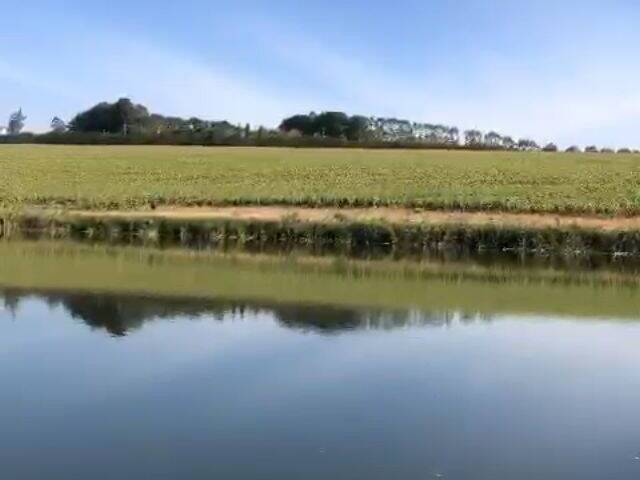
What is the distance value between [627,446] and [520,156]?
53704mm

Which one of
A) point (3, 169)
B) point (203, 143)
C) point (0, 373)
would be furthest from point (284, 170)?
point (0, 373)

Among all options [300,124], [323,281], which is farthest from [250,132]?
[323,281]

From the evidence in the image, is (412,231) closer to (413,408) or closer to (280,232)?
(280,232)

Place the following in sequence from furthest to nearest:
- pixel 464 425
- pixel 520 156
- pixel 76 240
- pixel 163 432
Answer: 1. pixel 520 156
2. pixel 76 240
3. pixel 464 425
4. pixel 163 432

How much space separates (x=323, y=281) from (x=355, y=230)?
28.1 ft

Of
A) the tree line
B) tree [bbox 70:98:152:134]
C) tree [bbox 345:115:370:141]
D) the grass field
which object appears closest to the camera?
the grass field

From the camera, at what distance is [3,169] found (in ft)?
160

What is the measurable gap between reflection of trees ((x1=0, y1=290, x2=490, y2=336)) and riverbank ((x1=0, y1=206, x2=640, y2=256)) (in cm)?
1097

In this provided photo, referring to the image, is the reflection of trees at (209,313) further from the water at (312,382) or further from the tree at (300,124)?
the tree at (300,124)

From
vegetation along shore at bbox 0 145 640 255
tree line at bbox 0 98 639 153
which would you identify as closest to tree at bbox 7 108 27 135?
tree line at bbox 0 98 639 153

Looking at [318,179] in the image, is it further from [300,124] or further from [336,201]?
[300,124]

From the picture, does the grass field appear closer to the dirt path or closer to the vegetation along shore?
the vegetation along shore

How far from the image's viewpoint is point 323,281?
22.0 m

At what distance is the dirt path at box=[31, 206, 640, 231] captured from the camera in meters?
31.3
